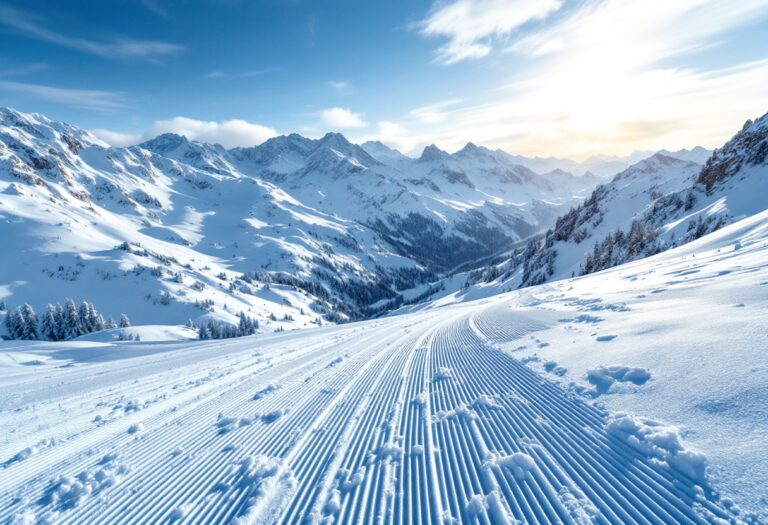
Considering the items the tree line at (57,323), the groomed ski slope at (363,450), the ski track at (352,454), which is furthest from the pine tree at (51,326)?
the ski track at (352,454)

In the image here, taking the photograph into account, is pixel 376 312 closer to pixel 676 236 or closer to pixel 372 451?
pixel 676 236

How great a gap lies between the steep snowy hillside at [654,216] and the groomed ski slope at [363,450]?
48845 mm

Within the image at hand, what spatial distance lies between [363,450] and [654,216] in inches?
3358

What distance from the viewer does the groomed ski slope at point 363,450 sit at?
4523 millimetres

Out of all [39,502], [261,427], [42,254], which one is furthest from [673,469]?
[42,254]

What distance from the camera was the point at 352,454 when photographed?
6.26 m

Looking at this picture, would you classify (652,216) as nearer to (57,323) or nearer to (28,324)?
(57,323)

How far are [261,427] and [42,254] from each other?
155 meters

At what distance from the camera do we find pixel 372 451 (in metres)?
6.29

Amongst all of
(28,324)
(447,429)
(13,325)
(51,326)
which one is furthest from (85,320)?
(447,429)

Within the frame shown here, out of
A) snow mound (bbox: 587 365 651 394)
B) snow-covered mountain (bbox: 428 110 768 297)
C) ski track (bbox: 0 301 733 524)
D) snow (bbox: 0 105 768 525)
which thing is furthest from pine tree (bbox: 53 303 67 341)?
snow mound (bbox: 587 365 651 394)

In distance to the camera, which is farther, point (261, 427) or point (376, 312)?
point (376, 312)

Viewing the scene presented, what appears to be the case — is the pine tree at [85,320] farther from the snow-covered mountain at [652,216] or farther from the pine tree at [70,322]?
the snow-covered mountain at [652,216]

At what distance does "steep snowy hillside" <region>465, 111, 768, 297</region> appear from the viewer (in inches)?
1930
